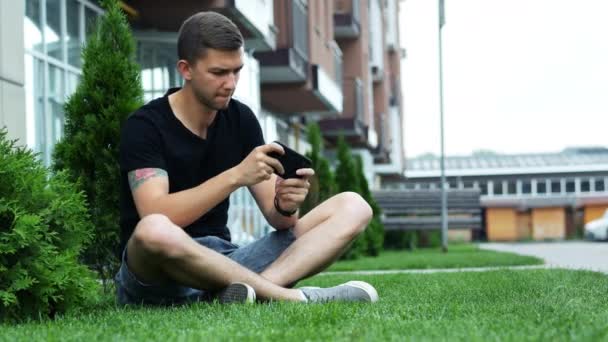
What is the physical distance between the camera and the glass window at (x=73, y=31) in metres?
11.9

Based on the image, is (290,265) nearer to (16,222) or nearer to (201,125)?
(201,125)

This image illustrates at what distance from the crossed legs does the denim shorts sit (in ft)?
0.23

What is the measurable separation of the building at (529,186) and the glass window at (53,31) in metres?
45.2

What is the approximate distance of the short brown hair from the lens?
213 inches

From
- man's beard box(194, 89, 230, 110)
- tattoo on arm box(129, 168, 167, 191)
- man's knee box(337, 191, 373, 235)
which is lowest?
man's knee box(337, 191, 373, 235)

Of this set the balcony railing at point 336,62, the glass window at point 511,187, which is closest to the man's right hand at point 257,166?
the balcony railing at point 336,62

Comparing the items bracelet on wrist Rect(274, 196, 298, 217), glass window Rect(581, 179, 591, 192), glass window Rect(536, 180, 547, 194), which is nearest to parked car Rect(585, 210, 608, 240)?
glass window Rect(536, 180, 547, 194)

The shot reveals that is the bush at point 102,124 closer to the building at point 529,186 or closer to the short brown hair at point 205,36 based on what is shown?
the short brown hair at point 205,36

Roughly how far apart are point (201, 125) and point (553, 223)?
51.8m

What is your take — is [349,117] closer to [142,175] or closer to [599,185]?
[142,175]

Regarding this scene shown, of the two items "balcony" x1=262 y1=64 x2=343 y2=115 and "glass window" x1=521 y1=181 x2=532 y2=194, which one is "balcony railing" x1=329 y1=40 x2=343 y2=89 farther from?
"glass window" x1=521 y1=181 x2=532 y2=194

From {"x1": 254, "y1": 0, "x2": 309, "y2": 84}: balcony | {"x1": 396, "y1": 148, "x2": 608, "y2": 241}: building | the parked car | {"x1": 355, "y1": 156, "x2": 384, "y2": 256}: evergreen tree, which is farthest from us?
{"x1": 396, "y1": 148, "x2": 608, "y2": 241}: building

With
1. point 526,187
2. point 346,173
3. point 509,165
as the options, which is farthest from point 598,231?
point 509,165

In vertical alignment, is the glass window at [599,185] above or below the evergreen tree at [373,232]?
below
